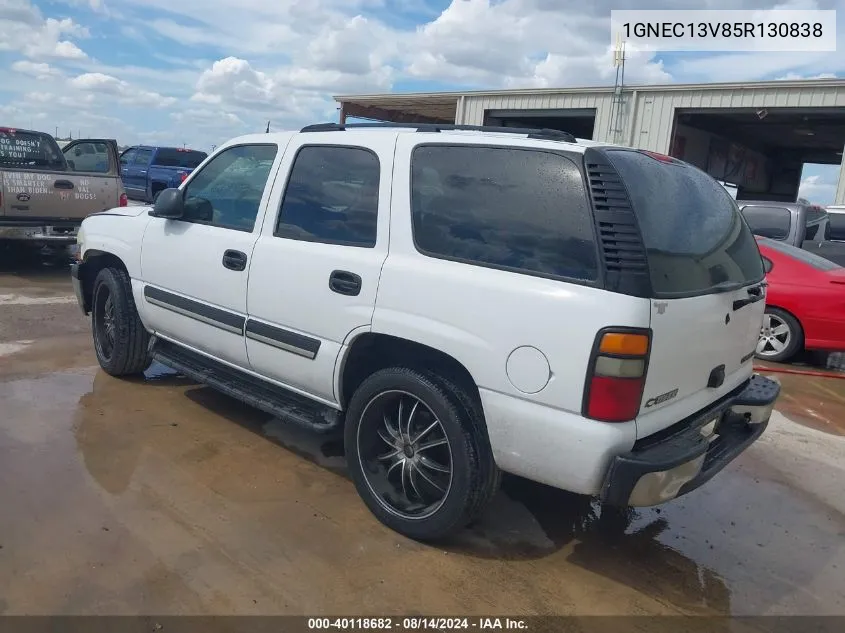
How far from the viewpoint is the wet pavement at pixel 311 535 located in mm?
2857

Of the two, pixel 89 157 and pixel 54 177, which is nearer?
pixel 54 177

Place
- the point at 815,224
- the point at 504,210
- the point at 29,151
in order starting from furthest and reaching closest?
the point at 815,224
the point at 29,151
the point at 504,210

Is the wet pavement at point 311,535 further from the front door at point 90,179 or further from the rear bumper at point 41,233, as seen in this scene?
the front door at point 90,179

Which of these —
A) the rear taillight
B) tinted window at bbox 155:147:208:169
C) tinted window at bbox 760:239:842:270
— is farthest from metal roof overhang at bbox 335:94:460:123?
the rear taillight

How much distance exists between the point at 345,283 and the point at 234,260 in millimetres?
921

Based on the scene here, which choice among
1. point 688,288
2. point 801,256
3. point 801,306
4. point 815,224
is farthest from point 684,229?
point 815,224

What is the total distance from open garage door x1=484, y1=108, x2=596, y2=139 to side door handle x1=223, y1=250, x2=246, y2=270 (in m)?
12.7

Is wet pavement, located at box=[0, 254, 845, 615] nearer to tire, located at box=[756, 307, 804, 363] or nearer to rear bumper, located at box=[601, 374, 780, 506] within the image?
rear bumper, located at box=[601, 374, 780, 506]

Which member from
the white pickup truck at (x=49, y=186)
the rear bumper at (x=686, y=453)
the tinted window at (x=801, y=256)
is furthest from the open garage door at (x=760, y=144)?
the rear bumper at (x=686, y=453)

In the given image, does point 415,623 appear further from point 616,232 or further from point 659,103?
point 659,103

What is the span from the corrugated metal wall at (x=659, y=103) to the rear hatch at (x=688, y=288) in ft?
39.8

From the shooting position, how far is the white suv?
269 centimetres

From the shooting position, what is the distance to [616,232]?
2.70 metres

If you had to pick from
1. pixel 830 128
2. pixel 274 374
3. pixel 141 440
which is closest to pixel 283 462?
pixel 274 374
